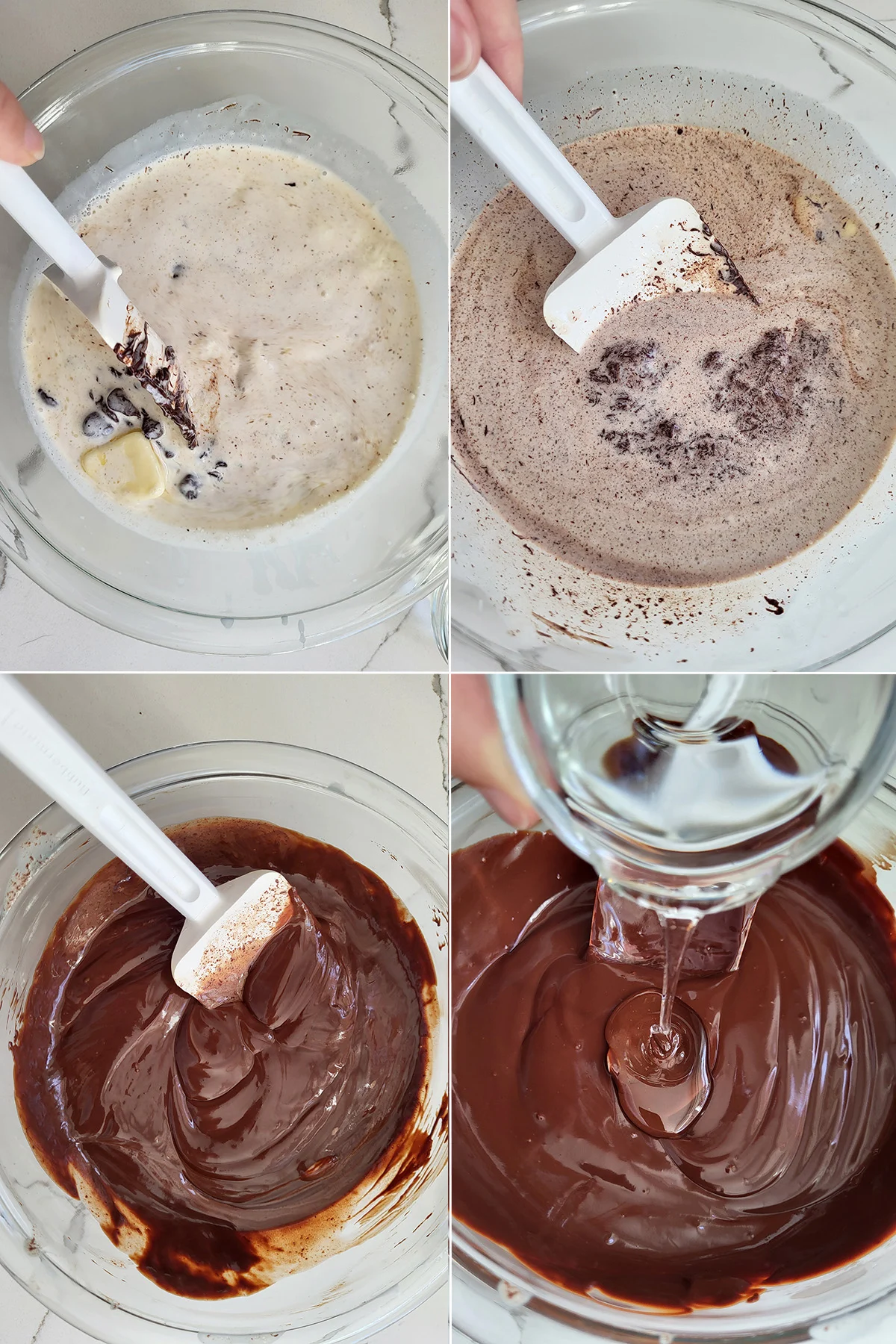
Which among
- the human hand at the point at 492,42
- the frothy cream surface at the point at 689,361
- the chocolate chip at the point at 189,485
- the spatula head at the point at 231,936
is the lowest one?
the spatula head at the point at 231,936

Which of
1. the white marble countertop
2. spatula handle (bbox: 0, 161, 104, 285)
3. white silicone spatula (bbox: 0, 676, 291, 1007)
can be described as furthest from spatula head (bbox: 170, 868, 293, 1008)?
spatula handle (bbox: 0, 161, 104, 285)

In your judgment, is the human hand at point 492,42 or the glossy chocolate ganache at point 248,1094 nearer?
the human hand at point 492,42

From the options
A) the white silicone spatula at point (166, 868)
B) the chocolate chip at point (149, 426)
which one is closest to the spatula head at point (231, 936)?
the white silicone spatula at point (166, 868)

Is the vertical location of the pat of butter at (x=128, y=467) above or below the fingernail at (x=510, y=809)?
above

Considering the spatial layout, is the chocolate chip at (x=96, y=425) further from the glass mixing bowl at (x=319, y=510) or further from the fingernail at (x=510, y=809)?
the fingernail at (x=510, y=809)

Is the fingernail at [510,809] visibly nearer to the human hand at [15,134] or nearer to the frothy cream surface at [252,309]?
the frothy cream surface at [252,309]

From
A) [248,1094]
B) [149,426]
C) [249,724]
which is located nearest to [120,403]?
[149,426]
